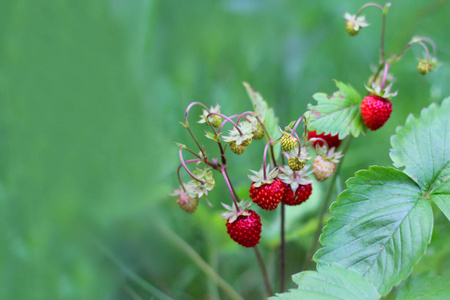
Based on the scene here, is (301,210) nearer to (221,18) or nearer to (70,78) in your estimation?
(70,78)

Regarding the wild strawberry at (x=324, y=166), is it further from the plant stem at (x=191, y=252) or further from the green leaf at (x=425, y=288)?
the plant stem at (x=191, y=252)

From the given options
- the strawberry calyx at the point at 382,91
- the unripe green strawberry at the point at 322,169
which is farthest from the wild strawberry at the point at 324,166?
the strawberry calyx at the point at 382,91

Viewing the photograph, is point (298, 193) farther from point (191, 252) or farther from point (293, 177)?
point (191, 252)

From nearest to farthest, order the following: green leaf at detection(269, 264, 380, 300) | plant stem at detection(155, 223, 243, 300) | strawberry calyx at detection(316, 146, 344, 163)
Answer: green leaf at detection(269, 264, 380, 300) → strawberry calyx at detection(316, 146, 344, 163) → plant stem at detection(155, 223, 243, 300)

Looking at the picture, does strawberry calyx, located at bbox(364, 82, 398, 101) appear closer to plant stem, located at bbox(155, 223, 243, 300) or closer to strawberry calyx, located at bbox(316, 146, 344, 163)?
strawberry calyx, located at bbox(316, 146, 344, 163)

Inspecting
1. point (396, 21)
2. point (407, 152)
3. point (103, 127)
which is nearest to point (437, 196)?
point (407, 152)

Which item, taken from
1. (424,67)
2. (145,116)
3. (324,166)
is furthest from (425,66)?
(145,116)

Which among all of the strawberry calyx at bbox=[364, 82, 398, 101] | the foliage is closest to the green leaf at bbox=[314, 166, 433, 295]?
the foliage

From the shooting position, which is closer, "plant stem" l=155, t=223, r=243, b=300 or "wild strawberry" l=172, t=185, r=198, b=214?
"wild strawberry" l=172, t=185, r=198, b=214
